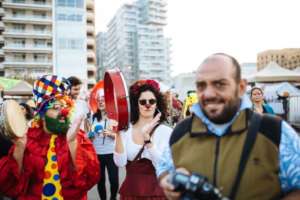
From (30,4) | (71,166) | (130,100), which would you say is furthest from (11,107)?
(30,4)

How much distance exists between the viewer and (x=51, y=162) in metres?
3.58

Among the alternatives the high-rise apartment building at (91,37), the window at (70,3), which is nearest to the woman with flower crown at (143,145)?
the window at (70,3)

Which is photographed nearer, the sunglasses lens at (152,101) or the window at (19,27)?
the sunglasses lens at (152,101)

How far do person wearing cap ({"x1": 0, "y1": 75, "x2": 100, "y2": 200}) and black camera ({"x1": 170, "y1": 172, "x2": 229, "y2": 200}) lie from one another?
1804mm

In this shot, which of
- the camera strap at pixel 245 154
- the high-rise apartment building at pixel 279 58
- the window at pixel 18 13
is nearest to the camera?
the camera strap at pixel 245 154

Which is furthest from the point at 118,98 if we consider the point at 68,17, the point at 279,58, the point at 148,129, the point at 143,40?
the point at 143,40

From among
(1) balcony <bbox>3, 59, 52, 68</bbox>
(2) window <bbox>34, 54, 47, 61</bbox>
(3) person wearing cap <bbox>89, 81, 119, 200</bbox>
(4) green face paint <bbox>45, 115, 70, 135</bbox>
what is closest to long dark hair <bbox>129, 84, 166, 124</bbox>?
(4) green face paint <bbox>45, 115, 70, 135</bbox>

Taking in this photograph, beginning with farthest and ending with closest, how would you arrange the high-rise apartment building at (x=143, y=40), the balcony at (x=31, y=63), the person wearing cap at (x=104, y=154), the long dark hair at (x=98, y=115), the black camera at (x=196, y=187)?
the high-rise apartment building at (x=143, y=40) < the balcony at (x=31, y=63) < the long dark hair at (x=98, y=115) < the person wearing cap at (x=104, y=154) < the black camera at (x=196, y=187)

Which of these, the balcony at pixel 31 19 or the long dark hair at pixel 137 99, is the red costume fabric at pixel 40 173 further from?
the balcony at pixel 31 19

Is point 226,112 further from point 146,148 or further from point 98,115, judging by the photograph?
point 98,115

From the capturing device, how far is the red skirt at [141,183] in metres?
3.65

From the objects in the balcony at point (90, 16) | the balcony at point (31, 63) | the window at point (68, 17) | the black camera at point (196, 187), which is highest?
the balcony at point (90, 16)

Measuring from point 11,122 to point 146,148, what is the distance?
1.19 meters

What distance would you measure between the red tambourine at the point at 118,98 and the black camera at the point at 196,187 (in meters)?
2.26
